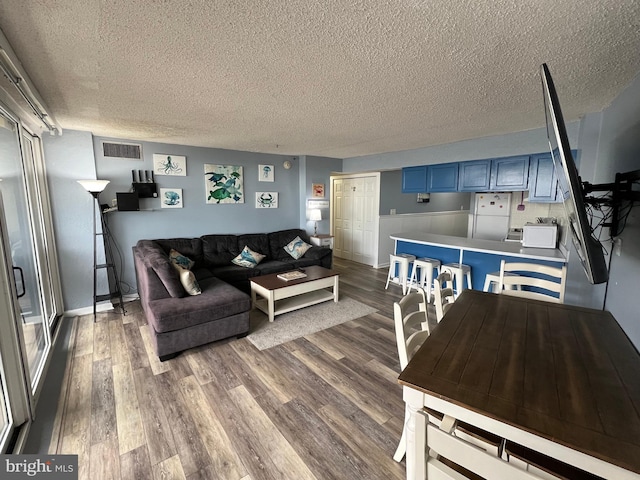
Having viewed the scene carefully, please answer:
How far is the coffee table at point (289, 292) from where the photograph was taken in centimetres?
348

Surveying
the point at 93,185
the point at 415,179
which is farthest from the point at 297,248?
the point at 93,185

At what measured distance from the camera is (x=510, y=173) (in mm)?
3779

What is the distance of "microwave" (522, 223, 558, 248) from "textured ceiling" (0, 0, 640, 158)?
4.27 ft

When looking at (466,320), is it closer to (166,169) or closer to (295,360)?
(295,360)

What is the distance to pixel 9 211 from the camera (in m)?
2.28

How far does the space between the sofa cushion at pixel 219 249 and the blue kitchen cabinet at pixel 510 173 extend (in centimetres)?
418

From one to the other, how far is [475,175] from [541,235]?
121 centimetres

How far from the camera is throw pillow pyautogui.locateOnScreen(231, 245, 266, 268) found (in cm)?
450

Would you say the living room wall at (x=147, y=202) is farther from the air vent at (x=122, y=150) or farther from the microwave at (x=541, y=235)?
the microwave at (x=541, y=235)

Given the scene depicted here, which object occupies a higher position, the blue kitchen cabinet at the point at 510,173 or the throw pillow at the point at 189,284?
the blue kitchen cabinet at the point at 510,173

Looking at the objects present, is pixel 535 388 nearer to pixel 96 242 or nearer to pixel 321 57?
pixel 321 57

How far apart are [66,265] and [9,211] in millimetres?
1436

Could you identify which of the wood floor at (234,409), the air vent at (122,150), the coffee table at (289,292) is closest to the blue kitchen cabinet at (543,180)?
the wood floor at (234,409)

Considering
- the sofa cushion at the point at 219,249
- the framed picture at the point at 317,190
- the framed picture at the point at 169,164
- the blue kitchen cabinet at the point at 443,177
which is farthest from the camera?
the framed picture at the point at 317,190
